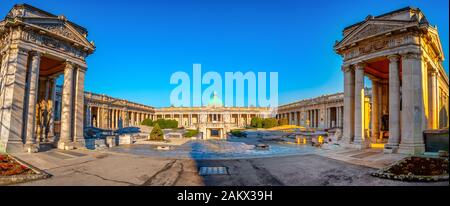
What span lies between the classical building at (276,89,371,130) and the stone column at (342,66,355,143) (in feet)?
120

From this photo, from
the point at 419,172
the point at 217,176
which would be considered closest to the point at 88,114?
the point at 217,176

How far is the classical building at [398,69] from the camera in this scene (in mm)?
16500

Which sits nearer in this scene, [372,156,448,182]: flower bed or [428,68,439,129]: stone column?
[372,156,448,182]: flower bed

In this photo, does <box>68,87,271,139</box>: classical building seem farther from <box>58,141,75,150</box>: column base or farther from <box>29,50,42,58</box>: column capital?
<box>29,50,42,58</box>: column capital

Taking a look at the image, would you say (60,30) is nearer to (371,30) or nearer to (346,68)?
(346,68)

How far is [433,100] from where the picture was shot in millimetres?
20031

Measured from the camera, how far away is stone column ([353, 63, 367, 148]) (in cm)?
1986

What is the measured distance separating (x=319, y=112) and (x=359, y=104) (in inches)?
2204

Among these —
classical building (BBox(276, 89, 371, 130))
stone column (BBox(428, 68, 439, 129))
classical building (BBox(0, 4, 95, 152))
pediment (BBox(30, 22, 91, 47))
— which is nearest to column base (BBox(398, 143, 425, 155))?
stone column (BBox(428, 68, 439, 129))

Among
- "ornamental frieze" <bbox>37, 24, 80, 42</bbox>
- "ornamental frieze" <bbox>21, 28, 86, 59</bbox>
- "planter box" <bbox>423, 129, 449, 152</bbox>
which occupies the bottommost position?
"planter box" <bbox>423, 129, 449, 152</bbox>

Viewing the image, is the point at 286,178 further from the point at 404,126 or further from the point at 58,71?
the point at 58,71

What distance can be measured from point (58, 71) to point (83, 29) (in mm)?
5357

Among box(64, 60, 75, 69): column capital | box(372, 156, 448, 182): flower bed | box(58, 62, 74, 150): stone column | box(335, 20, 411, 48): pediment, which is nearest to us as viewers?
box(372, 156, 448, 182): flower bed

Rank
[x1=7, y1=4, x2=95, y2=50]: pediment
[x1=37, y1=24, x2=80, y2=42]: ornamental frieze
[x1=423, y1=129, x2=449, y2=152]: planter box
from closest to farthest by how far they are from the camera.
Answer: [x1=423, y1=129, x2=449, y2=152]: planter box, [x1=7, y1=4, x2=95, y2=50]: pediment, [x1=37, y1=24, x2=80, y2=42]: ornamental frieze
